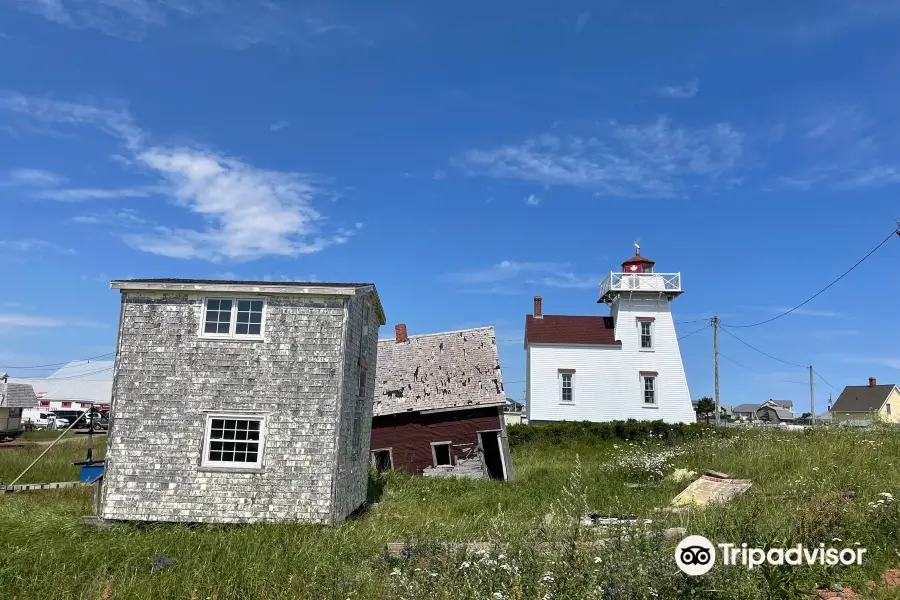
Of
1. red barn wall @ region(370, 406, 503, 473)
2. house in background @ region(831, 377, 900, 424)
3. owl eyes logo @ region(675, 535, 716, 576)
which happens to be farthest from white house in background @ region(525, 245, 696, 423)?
house in background @ region(831, 377, 900, 424)

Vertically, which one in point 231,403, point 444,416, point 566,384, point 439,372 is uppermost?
point 566,384

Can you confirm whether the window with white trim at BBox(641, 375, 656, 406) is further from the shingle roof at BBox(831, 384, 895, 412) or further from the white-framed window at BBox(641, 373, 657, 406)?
the shingle roof at BBox(831, 384, 895, 412)

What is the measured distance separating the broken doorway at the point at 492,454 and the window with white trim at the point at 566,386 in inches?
518

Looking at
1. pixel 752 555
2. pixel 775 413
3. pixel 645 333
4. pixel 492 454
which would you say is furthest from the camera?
pixel 775 413

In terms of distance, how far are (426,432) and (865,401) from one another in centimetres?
6544

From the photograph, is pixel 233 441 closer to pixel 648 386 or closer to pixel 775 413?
pixel 648 386

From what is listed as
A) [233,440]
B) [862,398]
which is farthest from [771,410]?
[233,440]

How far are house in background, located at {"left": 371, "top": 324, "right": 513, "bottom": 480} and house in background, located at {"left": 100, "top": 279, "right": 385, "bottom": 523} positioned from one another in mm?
9326

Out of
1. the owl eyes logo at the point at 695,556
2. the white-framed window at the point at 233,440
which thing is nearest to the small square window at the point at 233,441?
the white-framed window at the point at 233,440

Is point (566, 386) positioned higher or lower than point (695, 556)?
higher

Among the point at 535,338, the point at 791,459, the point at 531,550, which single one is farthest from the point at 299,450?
the point at 535,338

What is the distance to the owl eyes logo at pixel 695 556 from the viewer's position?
6.76 metres

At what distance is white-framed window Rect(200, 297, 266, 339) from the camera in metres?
14.8

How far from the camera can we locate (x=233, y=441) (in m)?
14.3
